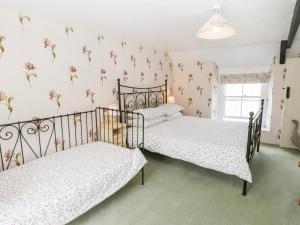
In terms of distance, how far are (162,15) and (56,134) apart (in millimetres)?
1973

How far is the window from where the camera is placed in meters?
4.12

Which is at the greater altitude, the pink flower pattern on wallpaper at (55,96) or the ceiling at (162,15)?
the ceiling at (162,15)

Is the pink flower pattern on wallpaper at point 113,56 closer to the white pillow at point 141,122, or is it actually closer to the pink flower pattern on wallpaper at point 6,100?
the white pillow at point 141,122

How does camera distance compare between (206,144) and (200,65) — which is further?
(200,65)

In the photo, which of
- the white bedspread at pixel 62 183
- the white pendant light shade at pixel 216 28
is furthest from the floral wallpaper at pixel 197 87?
the white bedspread at pixel 62 183

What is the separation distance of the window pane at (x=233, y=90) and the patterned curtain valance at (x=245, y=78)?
0.49 ft

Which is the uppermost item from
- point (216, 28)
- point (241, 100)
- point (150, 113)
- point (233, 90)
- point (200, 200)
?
point (216, 28)

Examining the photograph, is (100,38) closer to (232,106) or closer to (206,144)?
(206,144)

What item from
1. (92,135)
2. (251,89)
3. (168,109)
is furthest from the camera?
(251,89)

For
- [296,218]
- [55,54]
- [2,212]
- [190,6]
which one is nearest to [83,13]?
[55,54]

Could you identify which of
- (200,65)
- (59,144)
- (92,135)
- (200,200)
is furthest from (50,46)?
(200,65)

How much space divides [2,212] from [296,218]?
243 cm

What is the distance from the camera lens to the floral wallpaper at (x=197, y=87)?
4.27 m

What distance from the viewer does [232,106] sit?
441cm
